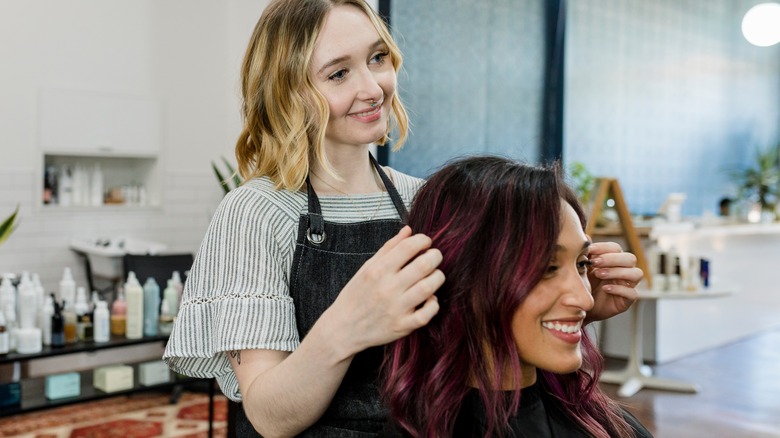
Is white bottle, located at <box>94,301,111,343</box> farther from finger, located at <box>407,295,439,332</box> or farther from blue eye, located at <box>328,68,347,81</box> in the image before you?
finger, located at <box>407,295,439,332</box>

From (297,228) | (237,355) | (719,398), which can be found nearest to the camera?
(237,355)

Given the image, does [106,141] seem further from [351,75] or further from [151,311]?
[351,75]

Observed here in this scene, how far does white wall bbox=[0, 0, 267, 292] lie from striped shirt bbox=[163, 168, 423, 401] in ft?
13.6

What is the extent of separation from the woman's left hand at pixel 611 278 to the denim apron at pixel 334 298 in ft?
1.29

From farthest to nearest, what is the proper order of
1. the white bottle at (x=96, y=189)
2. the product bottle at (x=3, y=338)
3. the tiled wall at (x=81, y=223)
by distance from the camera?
the white bottle at (x=96, y=189) → the tiled wall at (x=81, y=223) → the product bottle at (x=3, y=338)

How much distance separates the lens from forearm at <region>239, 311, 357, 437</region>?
108cm

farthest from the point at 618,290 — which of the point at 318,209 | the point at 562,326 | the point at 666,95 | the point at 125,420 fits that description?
the point at 666,95

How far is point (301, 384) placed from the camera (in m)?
1.13

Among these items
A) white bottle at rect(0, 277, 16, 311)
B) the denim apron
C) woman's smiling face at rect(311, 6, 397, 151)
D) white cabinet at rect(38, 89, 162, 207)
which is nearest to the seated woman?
the denim apron

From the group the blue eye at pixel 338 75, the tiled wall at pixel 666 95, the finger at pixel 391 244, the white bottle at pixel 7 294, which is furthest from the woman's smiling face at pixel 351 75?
the tiled wall at pixel 666 95

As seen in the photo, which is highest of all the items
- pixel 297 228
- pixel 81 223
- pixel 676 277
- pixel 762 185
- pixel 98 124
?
pixel 98 124

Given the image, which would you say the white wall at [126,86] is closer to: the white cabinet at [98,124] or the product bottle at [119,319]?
the white cabinet at [98,124]

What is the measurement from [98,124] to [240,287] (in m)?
4.40

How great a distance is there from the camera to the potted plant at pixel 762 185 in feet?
25.4
